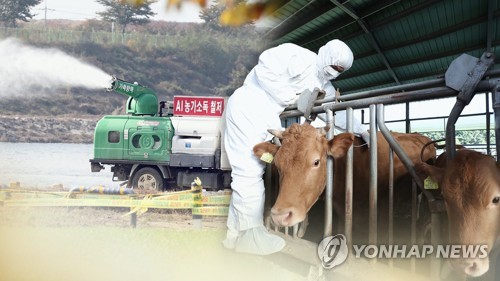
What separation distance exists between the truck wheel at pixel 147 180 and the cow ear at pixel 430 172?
0.53 meters

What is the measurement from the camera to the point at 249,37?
136cm

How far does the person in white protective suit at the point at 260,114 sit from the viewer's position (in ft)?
3.67

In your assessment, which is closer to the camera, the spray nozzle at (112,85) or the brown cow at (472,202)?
the brown cow at (472,202)

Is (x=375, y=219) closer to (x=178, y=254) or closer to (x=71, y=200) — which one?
(x=178, y=254)

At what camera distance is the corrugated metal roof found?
→ 3.12ft

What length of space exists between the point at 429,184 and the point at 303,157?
0.26 meters

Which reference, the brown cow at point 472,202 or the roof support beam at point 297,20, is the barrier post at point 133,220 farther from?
the brown cow at point 472,202

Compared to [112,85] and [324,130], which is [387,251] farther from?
[112,85]

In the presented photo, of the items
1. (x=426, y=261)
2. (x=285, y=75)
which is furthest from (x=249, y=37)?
(x=426, y=261)

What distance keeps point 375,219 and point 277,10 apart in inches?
20.3

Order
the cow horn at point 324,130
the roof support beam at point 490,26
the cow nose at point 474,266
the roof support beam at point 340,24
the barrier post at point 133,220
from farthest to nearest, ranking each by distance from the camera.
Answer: the barrier post at point 133,220 → the cow horn at point 324,130 → the roof support beam at point 340,24 → the roof support beam at point 490,26 → the cow nose at point 474,266

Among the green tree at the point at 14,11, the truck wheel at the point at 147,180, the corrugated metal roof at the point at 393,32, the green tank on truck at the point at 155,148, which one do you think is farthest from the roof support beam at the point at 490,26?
the green tree at the point at 14,11

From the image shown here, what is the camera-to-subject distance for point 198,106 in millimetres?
1214

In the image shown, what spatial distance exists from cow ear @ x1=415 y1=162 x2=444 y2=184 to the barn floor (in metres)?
0.43
